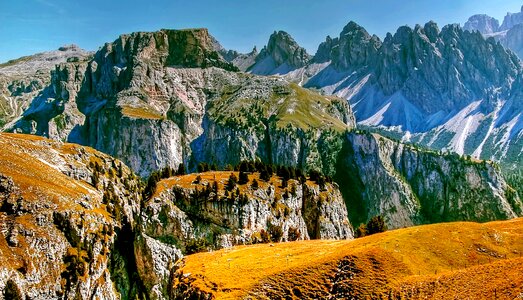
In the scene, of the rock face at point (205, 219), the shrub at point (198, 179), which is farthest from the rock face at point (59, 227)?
the shrub at point (198, 179)

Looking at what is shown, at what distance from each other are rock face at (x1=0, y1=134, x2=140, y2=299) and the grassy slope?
58.2 metres

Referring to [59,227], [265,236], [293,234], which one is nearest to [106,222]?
[59,227]

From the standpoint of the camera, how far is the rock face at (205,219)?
119 metres

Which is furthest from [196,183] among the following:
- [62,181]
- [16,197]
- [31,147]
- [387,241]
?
[387,241]

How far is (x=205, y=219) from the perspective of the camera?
125375mm

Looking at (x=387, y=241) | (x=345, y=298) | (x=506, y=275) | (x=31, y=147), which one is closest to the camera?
(x=506, y=275)

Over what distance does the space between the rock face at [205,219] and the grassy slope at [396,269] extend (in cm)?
5784

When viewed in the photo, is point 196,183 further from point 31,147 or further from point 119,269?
point 31,147

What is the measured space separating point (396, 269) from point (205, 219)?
3255 inches

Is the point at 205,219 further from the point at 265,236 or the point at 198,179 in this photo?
the point at 265,236

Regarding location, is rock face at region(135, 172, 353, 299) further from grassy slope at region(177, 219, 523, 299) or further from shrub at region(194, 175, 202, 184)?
grassy slope at region(177, 219, 523, 299)

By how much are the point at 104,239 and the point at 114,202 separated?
855 inches

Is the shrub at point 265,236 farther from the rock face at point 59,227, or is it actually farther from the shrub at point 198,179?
the rock face at point 59,227

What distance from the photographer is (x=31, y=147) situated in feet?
453
